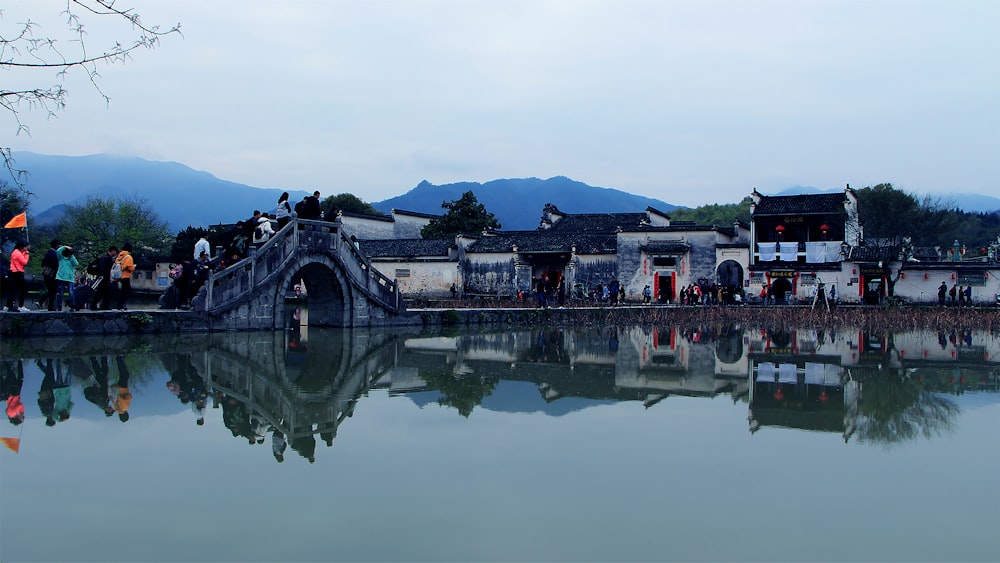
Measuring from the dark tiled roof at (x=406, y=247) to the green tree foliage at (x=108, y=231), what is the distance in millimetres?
13629

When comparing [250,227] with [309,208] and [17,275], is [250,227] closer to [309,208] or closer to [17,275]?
[309,208]

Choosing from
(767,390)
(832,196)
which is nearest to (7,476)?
(767,390)

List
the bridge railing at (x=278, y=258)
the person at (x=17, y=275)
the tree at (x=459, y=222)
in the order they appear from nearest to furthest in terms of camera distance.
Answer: the person at (x=17, y=275), the bridge railing at (x=278, y=258), the tree at (x=459, y=222)

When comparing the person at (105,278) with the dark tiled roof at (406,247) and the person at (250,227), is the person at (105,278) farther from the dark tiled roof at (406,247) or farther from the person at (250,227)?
the dark tiled roof at (406,247)

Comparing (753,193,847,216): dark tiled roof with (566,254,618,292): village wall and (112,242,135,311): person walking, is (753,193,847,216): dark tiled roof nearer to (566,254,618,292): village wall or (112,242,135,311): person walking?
(566,254,618,292): village wall

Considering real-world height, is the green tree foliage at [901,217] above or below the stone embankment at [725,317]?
above

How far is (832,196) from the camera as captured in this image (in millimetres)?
38656

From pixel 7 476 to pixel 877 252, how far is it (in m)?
36.7

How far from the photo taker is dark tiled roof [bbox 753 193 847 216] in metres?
37.9

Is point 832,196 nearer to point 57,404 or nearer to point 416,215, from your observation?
point 416,215

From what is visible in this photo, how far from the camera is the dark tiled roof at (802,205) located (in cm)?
3788

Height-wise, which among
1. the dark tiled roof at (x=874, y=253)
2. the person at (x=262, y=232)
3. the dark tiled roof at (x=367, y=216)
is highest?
the dark tiled roof at (x=367, y=216)

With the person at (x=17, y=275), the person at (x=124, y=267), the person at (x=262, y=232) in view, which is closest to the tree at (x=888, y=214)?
the person at (x=262, y=232)

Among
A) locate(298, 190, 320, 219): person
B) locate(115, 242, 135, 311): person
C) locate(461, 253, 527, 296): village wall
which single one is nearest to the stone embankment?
locate(298, 190, 320, 219): person
